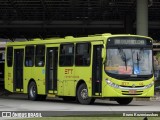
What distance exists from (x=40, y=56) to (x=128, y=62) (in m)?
5.73

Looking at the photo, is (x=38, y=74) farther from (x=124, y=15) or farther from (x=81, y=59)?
(x=124, y=15)

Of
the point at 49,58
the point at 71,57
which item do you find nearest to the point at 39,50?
the point at 49,58

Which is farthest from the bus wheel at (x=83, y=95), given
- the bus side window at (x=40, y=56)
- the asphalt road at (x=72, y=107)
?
the bus side window at (x=40, y=56)

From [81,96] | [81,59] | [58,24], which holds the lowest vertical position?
[81,96]

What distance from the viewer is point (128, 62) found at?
21.9 m

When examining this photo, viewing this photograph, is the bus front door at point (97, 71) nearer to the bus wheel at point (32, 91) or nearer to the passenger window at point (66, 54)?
the passenger window at point (66, 54)

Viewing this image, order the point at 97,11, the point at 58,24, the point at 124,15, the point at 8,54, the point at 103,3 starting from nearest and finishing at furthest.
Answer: the point at 8,54 < the point at 103,3 < the point at 97,11 < the point at 124,15 < the point at 58,24

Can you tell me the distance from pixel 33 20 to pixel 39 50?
1063 inches

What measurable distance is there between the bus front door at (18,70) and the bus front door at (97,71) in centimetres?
652

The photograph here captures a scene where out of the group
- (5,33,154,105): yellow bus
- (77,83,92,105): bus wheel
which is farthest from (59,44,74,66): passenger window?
(77,83,92,105): bus wheel

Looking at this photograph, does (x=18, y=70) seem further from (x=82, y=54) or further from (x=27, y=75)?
(x=82, y=54)

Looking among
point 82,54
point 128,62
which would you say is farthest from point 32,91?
point 128,62

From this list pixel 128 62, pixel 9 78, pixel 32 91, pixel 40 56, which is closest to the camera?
pixel 128 62

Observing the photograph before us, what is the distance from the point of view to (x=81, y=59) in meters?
23.0
